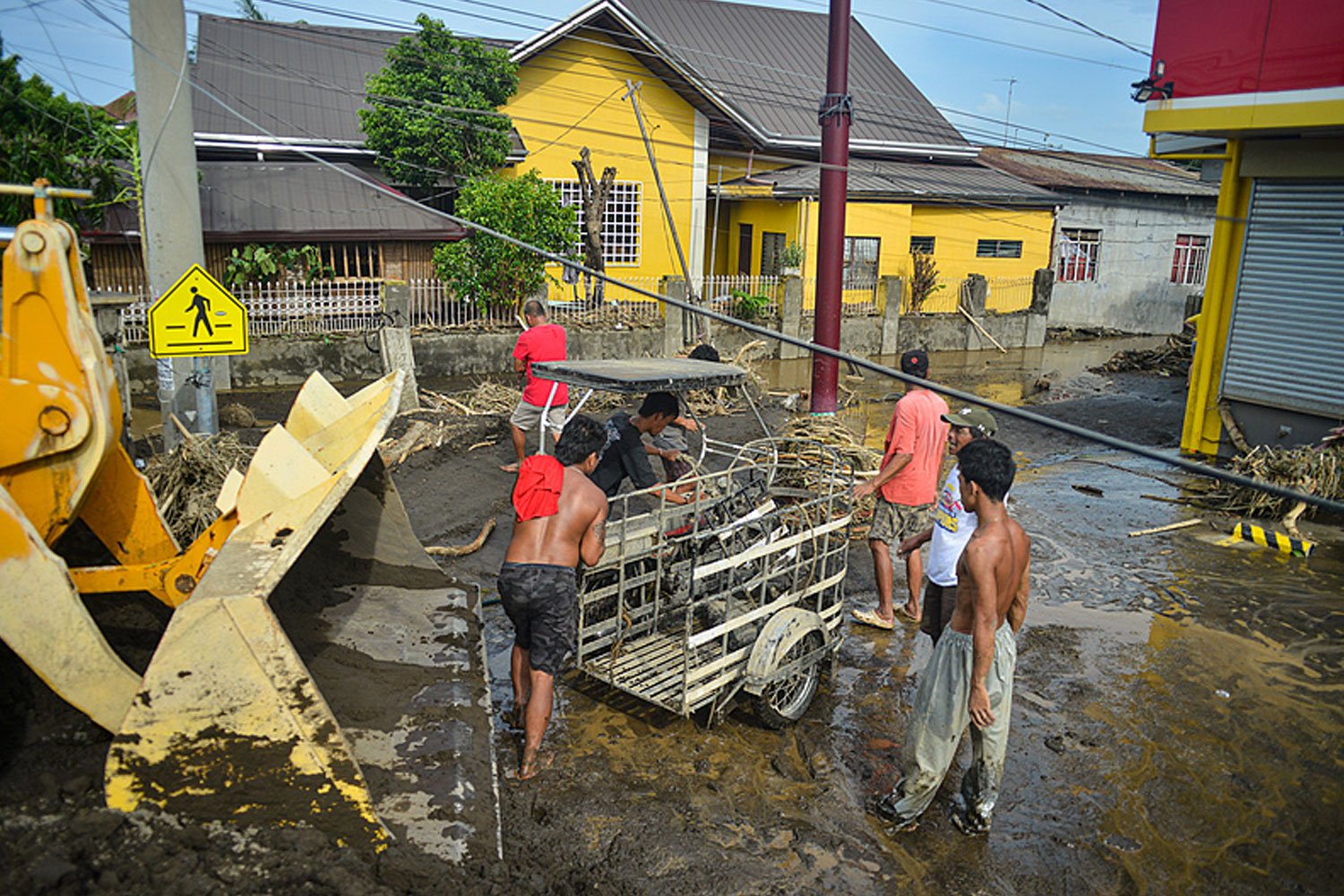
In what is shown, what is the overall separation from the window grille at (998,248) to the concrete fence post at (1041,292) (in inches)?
78.8

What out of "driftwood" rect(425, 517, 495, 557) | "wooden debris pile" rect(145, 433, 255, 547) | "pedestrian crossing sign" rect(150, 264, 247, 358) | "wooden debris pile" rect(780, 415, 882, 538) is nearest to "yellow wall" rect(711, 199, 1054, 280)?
"wooden debris pile" rect(780, 415, 882, 538)

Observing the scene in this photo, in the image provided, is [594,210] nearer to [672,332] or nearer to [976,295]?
[672,332]

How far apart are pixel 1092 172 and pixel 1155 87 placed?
69.0 feet

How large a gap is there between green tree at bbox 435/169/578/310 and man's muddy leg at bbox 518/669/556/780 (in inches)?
470

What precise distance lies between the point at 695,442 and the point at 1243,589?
19.2 feet

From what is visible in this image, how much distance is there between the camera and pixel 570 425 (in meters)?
4.72

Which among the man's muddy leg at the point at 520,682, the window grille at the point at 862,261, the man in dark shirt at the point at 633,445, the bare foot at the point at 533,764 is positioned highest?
the window grille at the point at 862,261

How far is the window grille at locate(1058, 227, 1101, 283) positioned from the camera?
1042 inches

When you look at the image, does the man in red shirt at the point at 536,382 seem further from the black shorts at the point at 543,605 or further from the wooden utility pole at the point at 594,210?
the wooden utility pole at the point at 594,210

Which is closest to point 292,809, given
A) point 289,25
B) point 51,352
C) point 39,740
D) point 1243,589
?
point 39,740

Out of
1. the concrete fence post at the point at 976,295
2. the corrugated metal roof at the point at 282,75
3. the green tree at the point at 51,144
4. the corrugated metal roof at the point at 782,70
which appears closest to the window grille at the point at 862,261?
the concrete fence post at the point at 976,295

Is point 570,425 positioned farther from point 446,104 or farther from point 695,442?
point 446,104

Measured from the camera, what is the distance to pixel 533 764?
4348 mm

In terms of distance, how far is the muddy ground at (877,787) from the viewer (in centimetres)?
297
